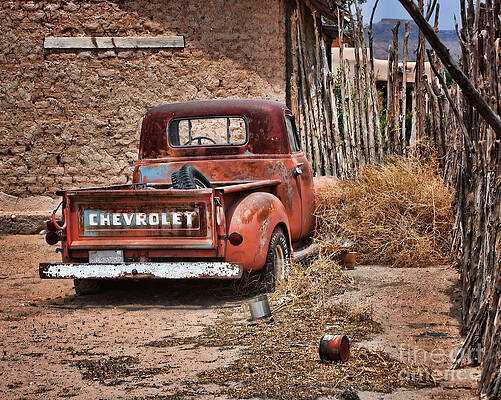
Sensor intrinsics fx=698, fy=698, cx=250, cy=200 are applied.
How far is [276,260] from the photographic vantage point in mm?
5922

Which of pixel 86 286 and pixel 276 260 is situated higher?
pixel 276 260

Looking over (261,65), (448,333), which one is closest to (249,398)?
(448,333)

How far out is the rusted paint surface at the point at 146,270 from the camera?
17.0 feet

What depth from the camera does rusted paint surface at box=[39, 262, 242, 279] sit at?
518 centimetres

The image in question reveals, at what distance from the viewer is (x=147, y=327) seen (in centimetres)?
489

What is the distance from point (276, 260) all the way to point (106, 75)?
558cm

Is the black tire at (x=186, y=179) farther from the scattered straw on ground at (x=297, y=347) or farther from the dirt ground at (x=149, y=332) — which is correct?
the scattered straw on ground at (x=297, y=347)

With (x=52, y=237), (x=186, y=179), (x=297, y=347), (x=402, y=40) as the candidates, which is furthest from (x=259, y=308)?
(x=402, y=40)

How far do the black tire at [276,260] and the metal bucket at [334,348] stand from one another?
1938 millimetres

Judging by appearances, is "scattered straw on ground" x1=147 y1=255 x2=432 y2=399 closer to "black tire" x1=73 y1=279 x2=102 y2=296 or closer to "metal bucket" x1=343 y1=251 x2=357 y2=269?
"metal bucket" x1=343 y1=251 x2=357 y2=269

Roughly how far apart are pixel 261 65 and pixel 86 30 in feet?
8.84

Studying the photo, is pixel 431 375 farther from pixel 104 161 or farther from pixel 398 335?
pixel 104 161

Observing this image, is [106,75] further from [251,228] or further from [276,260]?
[251,228]

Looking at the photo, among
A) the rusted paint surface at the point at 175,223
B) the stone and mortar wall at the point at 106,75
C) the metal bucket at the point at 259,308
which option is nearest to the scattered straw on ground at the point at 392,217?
the rusted paint surface at the point at 175,223
